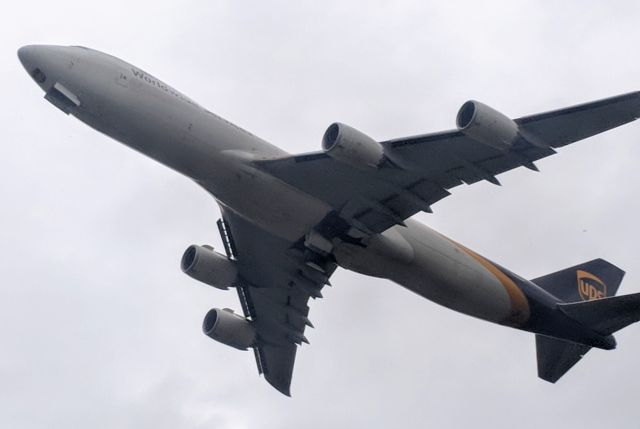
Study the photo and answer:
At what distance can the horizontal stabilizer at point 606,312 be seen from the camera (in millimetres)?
38125

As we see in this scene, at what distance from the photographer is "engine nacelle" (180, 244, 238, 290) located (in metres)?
39.7

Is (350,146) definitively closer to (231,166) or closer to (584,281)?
(231,166)

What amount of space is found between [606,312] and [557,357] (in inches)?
148

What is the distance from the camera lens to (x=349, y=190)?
114 ft

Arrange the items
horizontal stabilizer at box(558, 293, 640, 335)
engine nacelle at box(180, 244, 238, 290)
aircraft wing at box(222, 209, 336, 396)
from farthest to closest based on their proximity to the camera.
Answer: engine nacelle at box(180, 244, 238, 290), aircraft wing at box(222, 209, 336, 396), horizontal stabilizer at box(558, 293, 640, 335)

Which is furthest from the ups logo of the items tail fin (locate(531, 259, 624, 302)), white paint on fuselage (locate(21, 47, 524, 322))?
white paint on fuselage (locate(21, 47, 524, 322))

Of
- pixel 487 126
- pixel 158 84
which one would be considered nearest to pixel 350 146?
pixel 487 126

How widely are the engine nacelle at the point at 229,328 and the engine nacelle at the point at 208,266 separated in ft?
7.21

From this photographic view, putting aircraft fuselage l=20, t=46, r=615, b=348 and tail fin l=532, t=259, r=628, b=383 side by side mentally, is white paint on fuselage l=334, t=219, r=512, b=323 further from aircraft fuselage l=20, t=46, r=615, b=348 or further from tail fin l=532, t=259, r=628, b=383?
tail fin l=532, t=259, r=628, b=383

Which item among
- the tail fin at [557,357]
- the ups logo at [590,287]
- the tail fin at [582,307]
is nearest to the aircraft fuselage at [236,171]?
the tail fin at [582,307]

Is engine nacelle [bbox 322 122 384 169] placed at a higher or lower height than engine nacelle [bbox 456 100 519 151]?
lower

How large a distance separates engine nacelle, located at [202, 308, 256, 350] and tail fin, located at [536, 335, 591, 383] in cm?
1280

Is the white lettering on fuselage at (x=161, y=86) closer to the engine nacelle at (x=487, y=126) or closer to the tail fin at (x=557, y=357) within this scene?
the engine nacelle at (x=487, y=126)

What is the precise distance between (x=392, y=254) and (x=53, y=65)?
1396 centimetres
